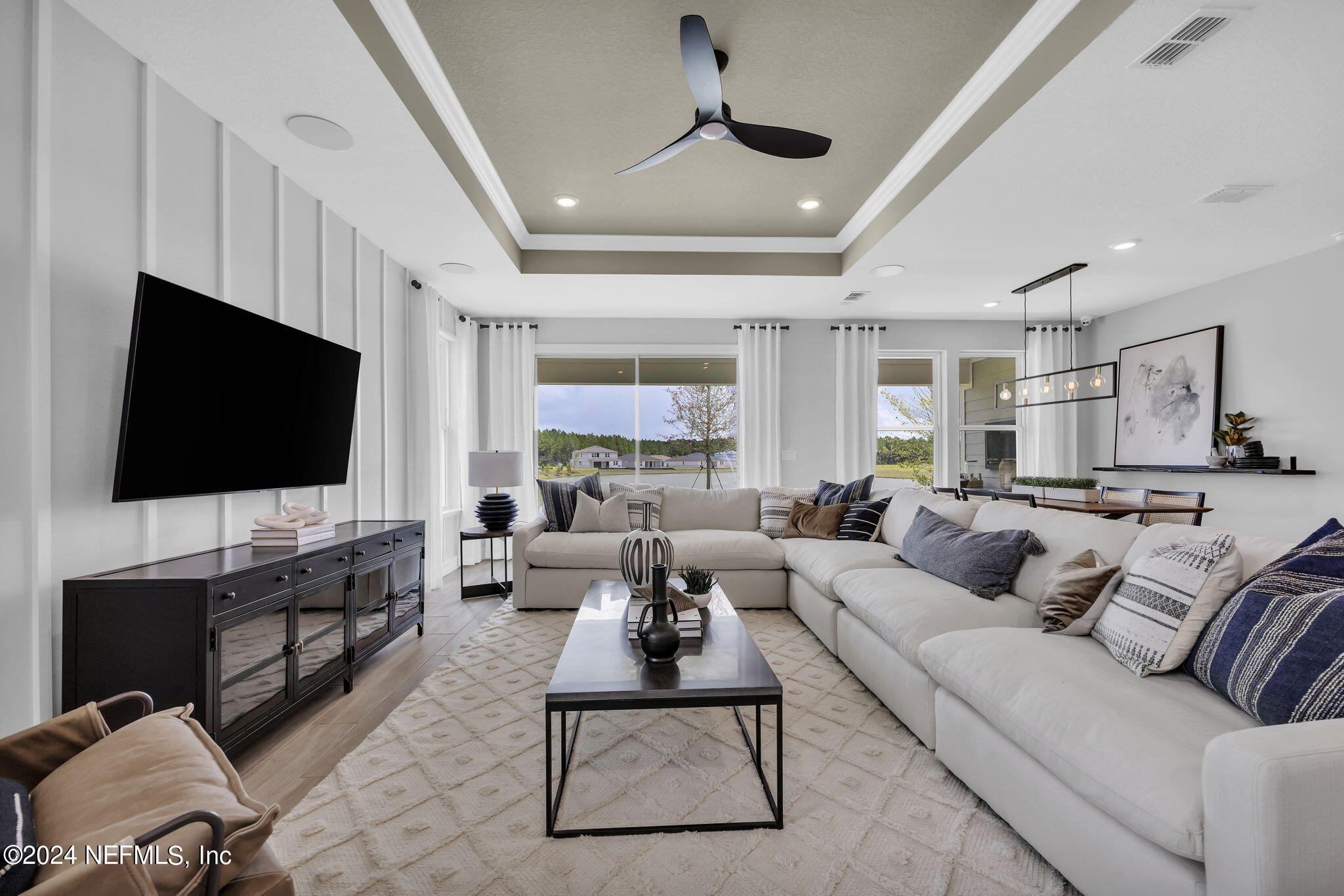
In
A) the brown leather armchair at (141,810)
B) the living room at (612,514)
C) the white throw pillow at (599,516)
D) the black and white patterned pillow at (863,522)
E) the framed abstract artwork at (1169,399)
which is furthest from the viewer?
the framed abstract artwork at (1169,399)

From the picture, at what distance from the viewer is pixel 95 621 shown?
6.06ft

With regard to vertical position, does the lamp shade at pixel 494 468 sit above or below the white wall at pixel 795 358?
below

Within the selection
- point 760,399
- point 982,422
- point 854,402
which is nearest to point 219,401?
A: point 760,399

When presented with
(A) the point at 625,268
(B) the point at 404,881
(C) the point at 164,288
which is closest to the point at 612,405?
(A) the point at 625,268

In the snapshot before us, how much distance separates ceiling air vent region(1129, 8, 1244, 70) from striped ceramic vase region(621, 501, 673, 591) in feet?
8.39

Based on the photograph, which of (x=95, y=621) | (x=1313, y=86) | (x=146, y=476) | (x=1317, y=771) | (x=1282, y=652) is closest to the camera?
(x=1317, y=771)

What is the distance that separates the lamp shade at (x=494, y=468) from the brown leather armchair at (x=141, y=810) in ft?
11.0

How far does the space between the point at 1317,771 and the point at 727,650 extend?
1437 mm

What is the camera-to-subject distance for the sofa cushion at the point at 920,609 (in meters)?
2.27

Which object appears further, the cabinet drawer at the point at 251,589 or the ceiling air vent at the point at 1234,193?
the ceiling air vent at the point at 1234,193

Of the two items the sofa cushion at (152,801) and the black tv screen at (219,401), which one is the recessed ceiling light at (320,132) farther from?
the sofa cushion at (152,801)

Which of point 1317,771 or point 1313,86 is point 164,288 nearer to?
point 1317,771

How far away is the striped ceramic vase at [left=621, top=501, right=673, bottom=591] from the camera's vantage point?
2.77 m

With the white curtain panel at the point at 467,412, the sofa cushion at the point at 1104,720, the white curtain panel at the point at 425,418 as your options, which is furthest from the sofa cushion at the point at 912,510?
the white curtain panel at the point at 467,412
